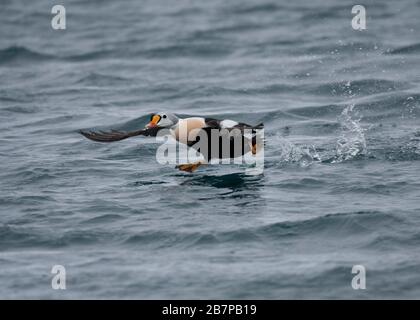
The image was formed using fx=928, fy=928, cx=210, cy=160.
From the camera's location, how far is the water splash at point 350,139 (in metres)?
12.5

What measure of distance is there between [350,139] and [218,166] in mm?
2021

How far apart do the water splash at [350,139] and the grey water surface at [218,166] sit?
42 millimetres

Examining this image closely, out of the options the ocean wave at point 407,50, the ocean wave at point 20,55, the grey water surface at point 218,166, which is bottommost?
the grey water surface at point 218,166

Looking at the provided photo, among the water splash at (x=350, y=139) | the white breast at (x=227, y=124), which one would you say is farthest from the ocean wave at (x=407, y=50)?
the white breast at (x=227, y=124)

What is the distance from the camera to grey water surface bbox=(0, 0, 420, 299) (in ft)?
29.4

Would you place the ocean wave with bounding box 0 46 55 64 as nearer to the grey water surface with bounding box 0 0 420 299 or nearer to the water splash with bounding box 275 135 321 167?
the grey water surface with bounding box 0 0 420 299

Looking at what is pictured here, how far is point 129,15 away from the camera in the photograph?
2331 centimetres

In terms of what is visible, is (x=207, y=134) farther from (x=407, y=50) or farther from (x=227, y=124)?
(x=407, y=50)

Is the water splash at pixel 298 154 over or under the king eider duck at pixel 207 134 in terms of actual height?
under

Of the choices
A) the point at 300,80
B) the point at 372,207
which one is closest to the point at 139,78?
the point at 300,80

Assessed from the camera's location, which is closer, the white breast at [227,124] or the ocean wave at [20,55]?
the white breast at [227,124]

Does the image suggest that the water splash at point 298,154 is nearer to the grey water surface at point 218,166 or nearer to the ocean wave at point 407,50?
the grey water surface at point 218,166

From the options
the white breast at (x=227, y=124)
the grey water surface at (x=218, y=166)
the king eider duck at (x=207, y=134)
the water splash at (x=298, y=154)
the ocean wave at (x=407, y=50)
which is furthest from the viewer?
the ocean wave at (x=407, y=50)

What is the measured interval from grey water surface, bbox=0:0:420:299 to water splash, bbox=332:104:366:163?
0.04m
